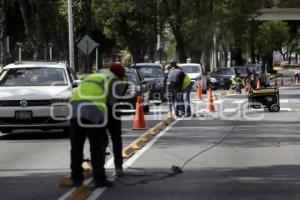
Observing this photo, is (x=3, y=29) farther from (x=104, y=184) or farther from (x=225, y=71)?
(x=104, y=184)

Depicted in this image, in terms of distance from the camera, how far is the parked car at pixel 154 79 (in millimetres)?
30828

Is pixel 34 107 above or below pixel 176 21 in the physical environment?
below

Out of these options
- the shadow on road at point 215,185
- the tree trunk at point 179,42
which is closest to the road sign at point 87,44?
the tree trunk at point 179,42

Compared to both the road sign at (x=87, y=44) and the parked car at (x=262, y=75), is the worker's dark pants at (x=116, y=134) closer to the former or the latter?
the road sign at (x=87, y=44)

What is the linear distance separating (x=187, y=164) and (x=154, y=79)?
1973cm

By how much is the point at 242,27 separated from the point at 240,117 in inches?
1413

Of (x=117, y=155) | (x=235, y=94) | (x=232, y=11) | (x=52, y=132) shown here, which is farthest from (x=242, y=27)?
(x=117, y=155)

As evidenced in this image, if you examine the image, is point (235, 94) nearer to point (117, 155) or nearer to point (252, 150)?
point (252, 150)

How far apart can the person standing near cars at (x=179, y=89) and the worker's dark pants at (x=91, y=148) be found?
12.4m

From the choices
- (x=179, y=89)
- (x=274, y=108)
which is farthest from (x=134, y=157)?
(x=274, y=108)

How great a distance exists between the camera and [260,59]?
362ft

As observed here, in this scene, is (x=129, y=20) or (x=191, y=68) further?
(x=129, y=20)

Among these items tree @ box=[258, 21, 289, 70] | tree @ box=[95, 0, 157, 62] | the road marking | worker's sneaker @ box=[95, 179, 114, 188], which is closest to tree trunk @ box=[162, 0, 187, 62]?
tree @ box=[95, 0, 157, 62]

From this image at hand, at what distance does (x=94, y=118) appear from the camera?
9.43m
